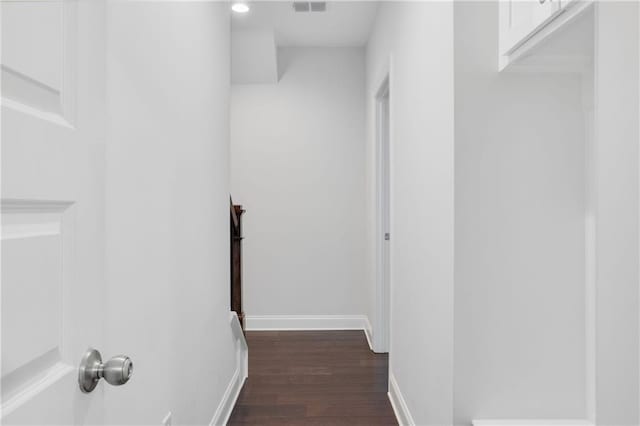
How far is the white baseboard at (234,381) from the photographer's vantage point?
7.75ft

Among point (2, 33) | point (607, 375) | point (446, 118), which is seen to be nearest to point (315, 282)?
point (446, 118)

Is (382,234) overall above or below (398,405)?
above

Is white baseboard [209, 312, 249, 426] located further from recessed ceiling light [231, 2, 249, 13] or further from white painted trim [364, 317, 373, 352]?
recessed ceiling light [231, 2, 249, 13]

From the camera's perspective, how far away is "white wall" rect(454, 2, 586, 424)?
4.95ft

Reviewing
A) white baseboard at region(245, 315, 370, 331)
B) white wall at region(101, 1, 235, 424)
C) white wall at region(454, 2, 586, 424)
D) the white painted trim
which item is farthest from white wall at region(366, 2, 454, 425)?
white baseboard at region(245, 315, 370, 331)

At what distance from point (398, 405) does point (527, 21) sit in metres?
2.02

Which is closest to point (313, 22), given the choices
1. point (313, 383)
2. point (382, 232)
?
point (382, 232)

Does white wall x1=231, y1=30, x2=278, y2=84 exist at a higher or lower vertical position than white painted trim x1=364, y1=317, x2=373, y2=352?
higher

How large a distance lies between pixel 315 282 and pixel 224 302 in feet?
6.77

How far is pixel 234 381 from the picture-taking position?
2.76 m

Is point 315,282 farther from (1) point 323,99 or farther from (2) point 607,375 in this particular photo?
(2) point 607,375

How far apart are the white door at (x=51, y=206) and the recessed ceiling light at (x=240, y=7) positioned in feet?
8.86

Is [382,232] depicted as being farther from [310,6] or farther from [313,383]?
[310,6]

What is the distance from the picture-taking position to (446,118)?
1.59 m
